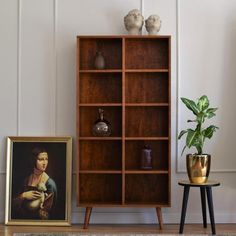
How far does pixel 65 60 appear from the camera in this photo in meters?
4.22

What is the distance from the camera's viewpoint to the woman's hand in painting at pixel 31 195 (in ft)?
13.5

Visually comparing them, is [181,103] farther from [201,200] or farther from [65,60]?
[65,60]

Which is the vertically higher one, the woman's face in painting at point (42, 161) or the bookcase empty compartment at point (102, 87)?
the bookcase empty compartment at point (102, 87)

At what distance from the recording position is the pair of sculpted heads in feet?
13.1

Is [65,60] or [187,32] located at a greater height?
[187,32]

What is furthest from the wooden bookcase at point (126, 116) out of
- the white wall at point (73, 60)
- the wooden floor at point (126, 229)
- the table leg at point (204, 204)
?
the table leg at point (204, 204)

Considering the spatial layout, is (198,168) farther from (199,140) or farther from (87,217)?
(87,217)

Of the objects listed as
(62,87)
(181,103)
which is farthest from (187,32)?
(62,87)

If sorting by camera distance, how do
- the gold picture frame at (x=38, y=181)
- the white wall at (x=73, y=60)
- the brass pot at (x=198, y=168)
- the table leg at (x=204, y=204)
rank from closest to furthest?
the brass pot at (x=198, y=168), the table leg at (x=204, y=204), the gold picture frame at (x=38, y=181), the white wall at (x=73, y=60)

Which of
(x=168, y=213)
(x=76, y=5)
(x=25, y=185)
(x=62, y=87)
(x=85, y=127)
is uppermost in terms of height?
(x=76, y=5)

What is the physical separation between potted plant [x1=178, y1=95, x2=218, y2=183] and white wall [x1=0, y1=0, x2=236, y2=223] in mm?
374

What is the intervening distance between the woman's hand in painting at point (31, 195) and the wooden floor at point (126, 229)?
28 centimetres

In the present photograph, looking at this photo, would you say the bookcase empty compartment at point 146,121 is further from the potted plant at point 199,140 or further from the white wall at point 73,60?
the potted plant at point 199,140

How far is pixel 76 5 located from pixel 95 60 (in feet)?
2.00
